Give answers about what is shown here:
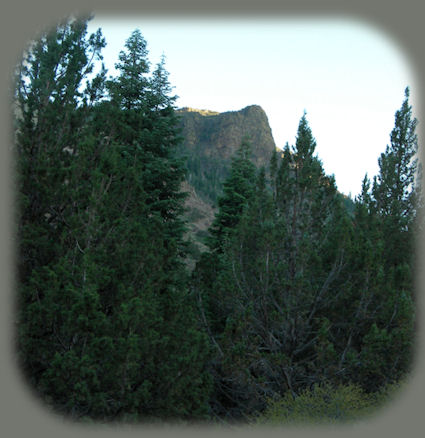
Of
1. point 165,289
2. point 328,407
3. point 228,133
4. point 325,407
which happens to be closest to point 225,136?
point 228,133

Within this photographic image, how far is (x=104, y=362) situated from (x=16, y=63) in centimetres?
737

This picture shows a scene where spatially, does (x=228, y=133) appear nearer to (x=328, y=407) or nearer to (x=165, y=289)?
(x=165, y=289)

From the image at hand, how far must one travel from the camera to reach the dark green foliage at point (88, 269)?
7434mm

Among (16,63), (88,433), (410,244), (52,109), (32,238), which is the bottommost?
(88,433)

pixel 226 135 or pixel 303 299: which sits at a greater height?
pixel 226 135

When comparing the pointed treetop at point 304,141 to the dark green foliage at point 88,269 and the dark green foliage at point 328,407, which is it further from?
the dark green foliage at point 328,407

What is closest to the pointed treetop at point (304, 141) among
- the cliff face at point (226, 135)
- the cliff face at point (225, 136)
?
the cliff face at point (225, 136)

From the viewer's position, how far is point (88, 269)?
25.0 ft

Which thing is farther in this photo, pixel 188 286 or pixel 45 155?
pixel 188 286

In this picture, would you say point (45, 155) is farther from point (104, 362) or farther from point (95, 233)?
point (104, 362)

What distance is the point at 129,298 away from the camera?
8.16 metres

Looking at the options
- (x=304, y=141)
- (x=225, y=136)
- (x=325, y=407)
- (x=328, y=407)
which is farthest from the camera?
(x=225, y=136)

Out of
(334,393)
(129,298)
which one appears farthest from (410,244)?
(129,298)

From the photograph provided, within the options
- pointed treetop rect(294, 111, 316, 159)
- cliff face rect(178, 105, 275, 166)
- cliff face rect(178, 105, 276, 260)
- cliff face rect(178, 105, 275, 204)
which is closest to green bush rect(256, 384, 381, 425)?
pointed treetop rect(294, 111, 316, 159)
